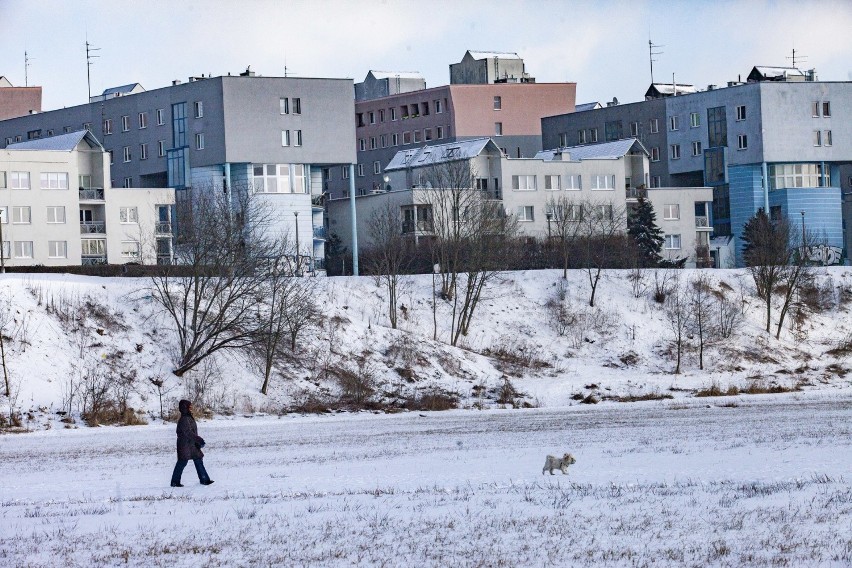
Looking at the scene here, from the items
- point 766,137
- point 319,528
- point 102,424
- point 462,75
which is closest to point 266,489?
point 319,528

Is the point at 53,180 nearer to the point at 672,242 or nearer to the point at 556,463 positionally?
the point at 672,242

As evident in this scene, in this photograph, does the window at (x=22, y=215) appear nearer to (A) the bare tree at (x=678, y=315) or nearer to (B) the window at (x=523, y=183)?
(B) the window at (x=523, y=183)

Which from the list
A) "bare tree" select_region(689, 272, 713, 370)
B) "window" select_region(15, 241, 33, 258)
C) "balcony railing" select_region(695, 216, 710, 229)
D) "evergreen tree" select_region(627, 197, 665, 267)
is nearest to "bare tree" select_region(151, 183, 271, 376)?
"bare tree" select_region(689, 272, 713, 370)

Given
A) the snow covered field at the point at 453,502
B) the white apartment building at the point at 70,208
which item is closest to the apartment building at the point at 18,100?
the white apartment building at the point at 70,208

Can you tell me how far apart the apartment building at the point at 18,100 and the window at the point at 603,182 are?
2617 inches

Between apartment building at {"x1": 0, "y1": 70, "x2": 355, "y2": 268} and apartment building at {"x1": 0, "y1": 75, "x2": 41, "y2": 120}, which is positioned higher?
apartment building at {"x1": 0, "y1": 75, "x2": 41, "y2": 120}

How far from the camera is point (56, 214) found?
320 feet

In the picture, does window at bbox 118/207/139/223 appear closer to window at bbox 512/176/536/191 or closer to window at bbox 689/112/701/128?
window at bbox 512/176/536/191

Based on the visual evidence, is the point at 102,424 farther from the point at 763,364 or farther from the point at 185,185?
the point at 185,185

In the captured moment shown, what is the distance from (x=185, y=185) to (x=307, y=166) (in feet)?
30.2

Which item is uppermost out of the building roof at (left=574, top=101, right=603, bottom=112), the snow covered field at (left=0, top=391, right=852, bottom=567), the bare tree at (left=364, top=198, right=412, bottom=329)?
the building roof at (left=574, top=101, right=603, bottom=112)

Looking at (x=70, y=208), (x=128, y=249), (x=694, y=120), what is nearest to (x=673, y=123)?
(x=694, y=120)

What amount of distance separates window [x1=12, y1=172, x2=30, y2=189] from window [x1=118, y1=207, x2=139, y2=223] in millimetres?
6926

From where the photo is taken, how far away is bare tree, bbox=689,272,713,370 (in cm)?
7644
